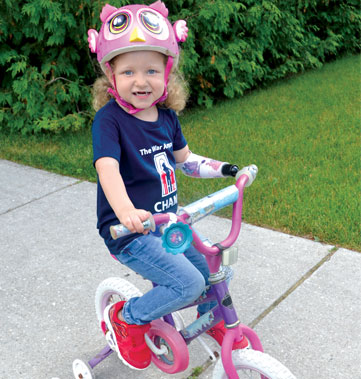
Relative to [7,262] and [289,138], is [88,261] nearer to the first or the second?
[7,262]

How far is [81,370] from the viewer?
2510 millimetres

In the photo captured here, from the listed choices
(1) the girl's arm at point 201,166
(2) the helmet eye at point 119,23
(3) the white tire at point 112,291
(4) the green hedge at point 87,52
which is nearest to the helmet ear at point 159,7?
(2) the helmet eye at point 119,23

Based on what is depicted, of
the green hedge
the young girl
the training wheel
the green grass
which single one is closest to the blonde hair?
the young girl

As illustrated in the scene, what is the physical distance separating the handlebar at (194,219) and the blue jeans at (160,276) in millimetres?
195

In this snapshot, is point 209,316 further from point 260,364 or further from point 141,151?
point 141,151

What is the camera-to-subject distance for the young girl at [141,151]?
2.02m

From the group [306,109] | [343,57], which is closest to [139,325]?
[306,109]

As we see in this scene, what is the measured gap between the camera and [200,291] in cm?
210

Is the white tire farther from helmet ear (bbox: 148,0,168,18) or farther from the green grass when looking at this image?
the green grass

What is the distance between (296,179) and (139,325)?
270 centimetres

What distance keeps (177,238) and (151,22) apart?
33.5 inches

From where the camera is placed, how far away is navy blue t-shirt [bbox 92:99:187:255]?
6.93ft

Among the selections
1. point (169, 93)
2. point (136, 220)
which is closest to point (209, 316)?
point (136, 220)

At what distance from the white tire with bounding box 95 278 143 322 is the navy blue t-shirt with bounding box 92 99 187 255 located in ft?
1.33
